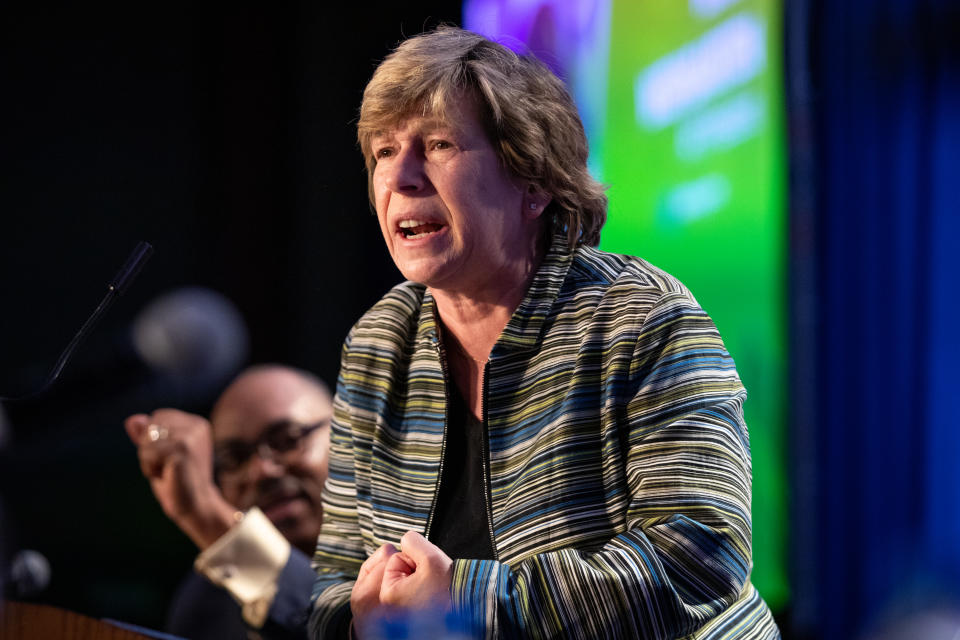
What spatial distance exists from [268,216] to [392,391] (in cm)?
170

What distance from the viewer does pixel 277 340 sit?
309 cm

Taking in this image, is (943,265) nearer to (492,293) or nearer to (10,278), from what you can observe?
(492,293)

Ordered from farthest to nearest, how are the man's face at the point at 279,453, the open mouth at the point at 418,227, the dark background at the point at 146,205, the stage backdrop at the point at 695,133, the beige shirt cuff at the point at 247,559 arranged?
the stage backdrop at the point at 695,133 < the dark background at the point at 146,205 < the man's face at the point at 279,453 < the beige shirt cuff at the point at 247,559 < the open mouth at the point at 418,227

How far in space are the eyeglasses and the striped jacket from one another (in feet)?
2.96

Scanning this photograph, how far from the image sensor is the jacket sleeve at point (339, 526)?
151 centimetres

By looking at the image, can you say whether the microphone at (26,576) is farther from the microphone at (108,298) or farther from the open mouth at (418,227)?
the open mouth at (418,227)

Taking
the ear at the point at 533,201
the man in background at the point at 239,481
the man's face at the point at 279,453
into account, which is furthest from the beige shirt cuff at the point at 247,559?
the ear at the point at 533,201

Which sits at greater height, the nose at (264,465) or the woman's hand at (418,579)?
the woman's hand at (418,579)

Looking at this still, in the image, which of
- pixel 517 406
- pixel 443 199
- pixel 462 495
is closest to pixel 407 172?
pixel 443 199

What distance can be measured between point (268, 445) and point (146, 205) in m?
1.02

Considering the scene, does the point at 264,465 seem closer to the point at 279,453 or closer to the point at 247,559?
the point at 279,453

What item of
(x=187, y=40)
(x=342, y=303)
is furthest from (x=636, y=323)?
(x=187, y=40)

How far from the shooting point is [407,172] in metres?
1.42

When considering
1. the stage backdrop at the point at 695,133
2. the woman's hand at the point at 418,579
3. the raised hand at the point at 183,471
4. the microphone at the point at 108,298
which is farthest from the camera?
the stage backdrop at the point at 695,133
